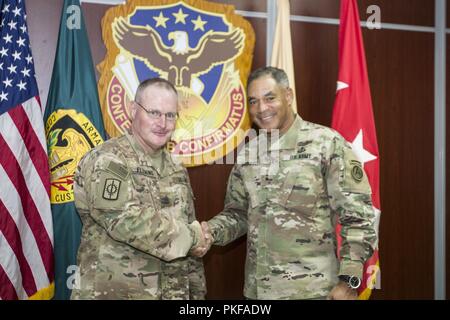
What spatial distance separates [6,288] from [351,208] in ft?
6.19

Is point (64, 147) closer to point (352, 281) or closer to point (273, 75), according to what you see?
point (273, 75)

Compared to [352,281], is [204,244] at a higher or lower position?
higher

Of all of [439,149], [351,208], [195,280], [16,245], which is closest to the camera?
[351,208]

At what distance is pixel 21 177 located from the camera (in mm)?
2709

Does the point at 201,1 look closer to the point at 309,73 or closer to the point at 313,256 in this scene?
the point at 309,73

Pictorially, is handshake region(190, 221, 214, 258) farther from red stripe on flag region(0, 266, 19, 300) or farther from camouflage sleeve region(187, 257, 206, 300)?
red stripe on flag region(0, 266, 19, 300)

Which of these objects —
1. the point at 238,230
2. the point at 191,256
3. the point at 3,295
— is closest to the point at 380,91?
the point at 238,230

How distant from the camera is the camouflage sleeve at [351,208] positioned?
229cm

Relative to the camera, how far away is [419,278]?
3.74m

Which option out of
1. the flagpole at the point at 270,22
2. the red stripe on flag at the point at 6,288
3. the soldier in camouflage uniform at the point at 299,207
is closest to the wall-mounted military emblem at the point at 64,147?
the red stripe on flag at the point at 6,288

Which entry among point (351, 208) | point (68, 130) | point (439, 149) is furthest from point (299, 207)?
point (439, 149)

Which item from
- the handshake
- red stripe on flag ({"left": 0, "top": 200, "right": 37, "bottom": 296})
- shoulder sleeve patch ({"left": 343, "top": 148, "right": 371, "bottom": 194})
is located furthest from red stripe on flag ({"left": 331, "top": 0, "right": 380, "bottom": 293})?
red stripe on flag ({"left": 0, "top": 200, "right": 37, "bottom": 296})

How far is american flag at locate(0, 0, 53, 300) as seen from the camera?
→ 8.69 ft

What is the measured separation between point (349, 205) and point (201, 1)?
176 cm
